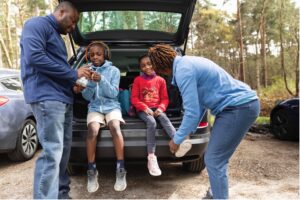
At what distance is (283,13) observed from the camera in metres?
22.7

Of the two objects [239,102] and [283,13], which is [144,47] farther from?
[283,13]

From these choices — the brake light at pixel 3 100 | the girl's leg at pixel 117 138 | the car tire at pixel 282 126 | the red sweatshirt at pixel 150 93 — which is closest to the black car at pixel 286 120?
the car tire at pixel 282 126

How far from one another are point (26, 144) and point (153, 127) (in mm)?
2289

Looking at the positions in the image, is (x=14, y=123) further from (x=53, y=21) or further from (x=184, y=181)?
(x=184, y=181)

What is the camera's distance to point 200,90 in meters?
2.66

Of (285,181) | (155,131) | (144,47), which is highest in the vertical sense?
(144,47)

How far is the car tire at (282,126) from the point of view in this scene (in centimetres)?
623

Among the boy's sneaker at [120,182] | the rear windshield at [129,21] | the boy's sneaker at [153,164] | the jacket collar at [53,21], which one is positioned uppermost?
the rear windshield at [129,21]

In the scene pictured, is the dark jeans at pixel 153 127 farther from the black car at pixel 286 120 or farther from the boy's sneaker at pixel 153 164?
the black car at pixel 286 120

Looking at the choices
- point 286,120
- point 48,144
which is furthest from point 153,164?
point 286,120

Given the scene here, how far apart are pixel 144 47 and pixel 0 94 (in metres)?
2.00

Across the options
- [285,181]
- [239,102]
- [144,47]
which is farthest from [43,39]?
[285,181]

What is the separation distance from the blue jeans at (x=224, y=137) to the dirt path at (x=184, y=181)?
880mm

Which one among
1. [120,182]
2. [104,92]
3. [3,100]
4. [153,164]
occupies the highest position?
[104,92]
